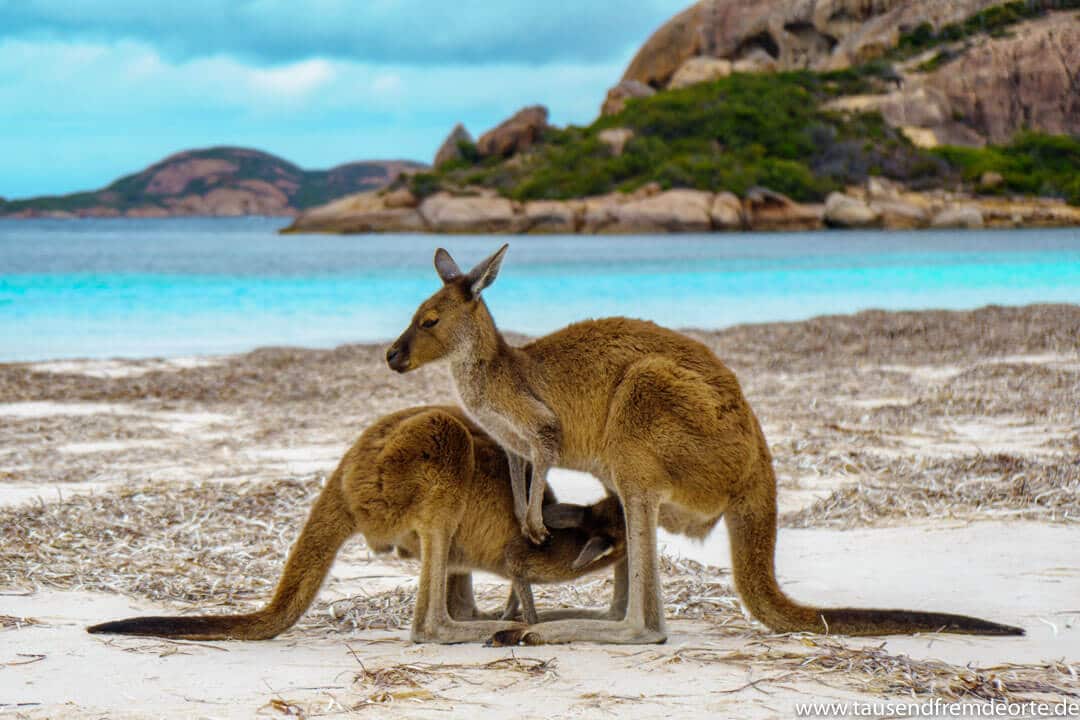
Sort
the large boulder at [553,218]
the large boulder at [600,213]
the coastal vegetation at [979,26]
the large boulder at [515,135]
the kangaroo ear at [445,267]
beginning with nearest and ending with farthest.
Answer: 1. the kangaroo ear at [445,267]
2. the large boulder at [600,213]
3. the large boulder at [553,218]
4. the large boulder at [515,135]
5. the coastal vegetation at [979,26]

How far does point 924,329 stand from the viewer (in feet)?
41.1

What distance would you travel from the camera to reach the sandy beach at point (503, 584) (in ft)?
8.71

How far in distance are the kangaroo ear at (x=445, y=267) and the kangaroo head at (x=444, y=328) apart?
0.19 ft

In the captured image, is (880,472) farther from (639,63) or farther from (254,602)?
(639,63)

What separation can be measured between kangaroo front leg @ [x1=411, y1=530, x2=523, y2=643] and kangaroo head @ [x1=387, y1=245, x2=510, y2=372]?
1.60ft

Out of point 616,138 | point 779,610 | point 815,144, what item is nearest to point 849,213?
point 815,144

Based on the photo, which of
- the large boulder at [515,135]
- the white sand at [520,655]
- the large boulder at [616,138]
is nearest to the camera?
the white sand at [520,655]

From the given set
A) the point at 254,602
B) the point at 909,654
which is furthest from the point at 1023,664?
the point at 254,602

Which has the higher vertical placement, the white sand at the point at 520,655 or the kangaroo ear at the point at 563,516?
the kangaroo ear at the point at 563,516

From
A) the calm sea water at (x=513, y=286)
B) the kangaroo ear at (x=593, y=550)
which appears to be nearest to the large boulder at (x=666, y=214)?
the calm sea water at (x=513, y=286)

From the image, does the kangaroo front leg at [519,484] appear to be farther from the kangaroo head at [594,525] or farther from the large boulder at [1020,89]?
the large boulder at [1020,89]

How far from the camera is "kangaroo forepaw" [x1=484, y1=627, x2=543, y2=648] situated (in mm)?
3113

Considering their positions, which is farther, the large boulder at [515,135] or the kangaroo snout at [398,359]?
the large boulder at [515,135]

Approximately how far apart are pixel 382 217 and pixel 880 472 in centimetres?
4206
